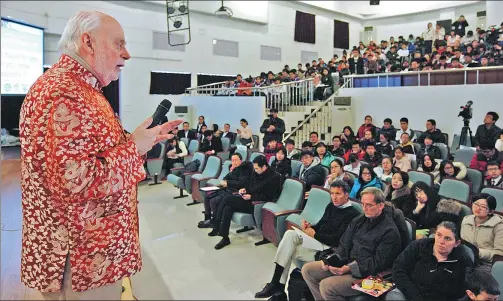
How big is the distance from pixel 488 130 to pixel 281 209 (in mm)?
3077

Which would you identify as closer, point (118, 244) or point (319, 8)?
point (118, 244)

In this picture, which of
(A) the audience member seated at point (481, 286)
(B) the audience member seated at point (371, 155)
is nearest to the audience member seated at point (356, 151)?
(B) the audience member seated at point (371, 155)

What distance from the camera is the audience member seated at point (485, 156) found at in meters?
4.33

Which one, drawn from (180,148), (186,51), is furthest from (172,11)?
(180,148)

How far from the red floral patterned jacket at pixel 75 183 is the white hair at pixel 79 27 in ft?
0.10

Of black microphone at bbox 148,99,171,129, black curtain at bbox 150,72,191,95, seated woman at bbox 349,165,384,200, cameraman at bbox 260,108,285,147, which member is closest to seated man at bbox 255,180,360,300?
seated woman at bbox 349,165,384,200

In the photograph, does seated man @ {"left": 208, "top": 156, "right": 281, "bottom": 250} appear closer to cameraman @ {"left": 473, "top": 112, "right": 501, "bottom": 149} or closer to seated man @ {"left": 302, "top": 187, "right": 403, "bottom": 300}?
seated man @ {"left": 302, "top": 187, "right": 403, "bottom": 300}

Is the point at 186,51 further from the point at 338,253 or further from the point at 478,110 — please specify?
the point at 338,253

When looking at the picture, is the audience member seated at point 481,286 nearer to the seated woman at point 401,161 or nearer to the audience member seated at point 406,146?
the seated woman at point 401,161

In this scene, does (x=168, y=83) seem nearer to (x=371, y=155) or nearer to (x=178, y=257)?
(x=371, y=155)

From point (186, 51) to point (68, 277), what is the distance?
1128 centimetres

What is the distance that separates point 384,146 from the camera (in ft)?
19.1

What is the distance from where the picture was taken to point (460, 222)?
2.88m

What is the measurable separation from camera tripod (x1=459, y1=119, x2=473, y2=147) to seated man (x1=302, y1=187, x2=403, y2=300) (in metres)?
3.75
